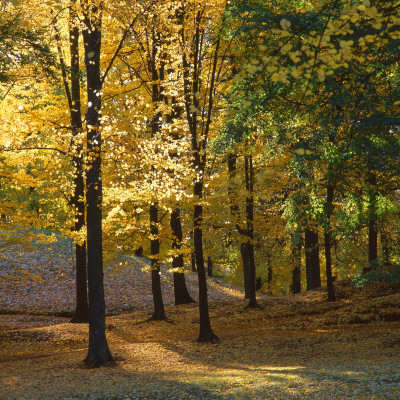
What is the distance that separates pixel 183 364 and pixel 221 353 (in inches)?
50.1

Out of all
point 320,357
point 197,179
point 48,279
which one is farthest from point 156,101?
point 48,279

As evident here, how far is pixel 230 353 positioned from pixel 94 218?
4.42 metres

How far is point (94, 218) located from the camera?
845 centimetres

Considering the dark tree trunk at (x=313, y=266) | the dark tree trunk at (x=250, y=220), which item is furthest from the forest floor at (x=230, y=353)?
the dark tree trunk at (x=313, y=266)

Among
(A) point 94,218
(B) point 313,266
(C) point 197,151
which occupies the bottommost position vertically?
(B) point 313,266

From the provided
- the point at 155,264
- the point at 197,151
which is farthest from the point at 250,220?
the point at 197,151

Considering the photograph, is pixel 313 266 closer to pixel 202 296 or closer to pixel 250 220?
pixel 250 220

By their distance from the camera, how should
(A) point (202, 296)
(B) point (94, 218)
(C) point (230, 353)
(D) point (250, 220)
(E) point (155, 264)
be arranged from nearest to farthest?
(B) point (94, 218) → (C) point (230, 353) → (A) point (202, 296) → (E) point (155, 264) → (D) point (250, 220)

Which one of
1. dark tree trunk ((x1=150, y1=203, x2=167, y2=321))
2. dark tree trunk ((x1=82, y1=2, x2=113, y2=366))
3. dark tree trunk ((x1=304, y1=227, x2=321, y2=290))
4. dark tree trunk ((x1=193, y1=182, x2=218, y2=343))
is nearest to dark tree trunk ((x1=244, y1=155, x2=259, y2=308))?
dark tree trunk ((x1=150, y1=203, x2=167, y2=321))

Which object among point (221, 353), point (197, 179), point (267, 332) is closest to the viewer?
point (221, 353)

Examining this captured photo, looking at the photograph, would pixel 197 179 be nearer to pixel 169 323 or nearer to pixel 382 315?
pixel 169 323

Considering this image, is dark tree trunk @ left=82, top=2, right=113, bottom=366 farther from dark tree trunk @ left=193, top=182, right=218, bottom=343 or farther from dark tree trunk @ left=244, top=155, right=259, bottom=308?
dark tree trunk @ left=244, top=155, right=259, bottom=308

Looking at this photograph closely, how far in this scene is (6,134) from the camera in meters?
9.85

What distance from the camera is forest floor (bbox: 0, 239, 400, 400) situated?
6.01 meters
